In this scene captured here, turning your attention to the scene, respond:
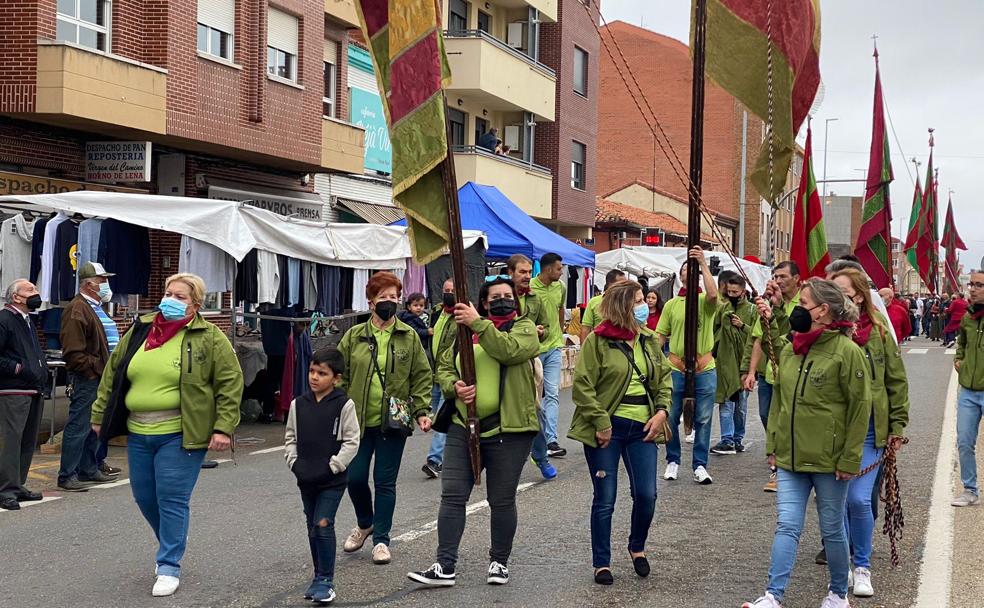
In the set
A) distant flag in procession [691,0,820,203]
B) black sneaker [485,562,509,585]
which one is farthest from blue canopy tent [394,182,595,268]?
black sneaker [485,562,509,585]

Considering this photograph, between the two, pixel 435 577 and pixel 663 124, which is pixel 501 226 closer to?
pixel 435 577

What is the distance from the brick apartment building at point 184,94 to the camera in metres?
16.2

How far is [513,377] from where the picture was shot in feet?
21.5

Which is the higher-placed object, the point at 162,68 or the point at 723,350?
the point at 162,68

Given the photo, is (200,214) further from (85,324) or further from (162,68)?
(162,68)

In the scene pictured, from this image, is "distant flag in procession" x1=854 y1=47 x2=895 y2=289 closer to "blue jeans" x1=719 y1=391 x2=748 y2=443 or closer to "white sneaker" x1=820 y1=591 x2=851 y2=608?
"blue jeans" x1=719 y1=391 x2=748 y2=443

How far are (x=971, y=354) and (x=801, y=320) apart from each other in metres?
4.19

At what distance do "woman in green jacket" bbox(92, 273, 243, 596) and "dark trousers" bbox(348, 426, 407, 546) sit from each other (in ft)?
2.76

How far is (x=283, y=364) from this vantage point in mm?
14453

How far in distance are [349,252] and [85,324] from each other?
498 cm

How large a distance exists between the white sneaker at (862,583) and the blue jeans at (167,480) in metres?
3.73

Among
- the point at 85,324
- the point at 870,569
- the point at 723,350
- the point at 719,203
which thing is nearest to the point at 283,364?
the point at 85,324

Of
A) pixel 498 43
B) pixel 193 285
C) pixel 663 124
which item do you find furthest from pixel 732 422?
pixel 663 124

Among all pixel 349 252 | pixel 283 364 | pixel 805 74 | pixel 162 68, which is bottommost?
pixel 283 364
